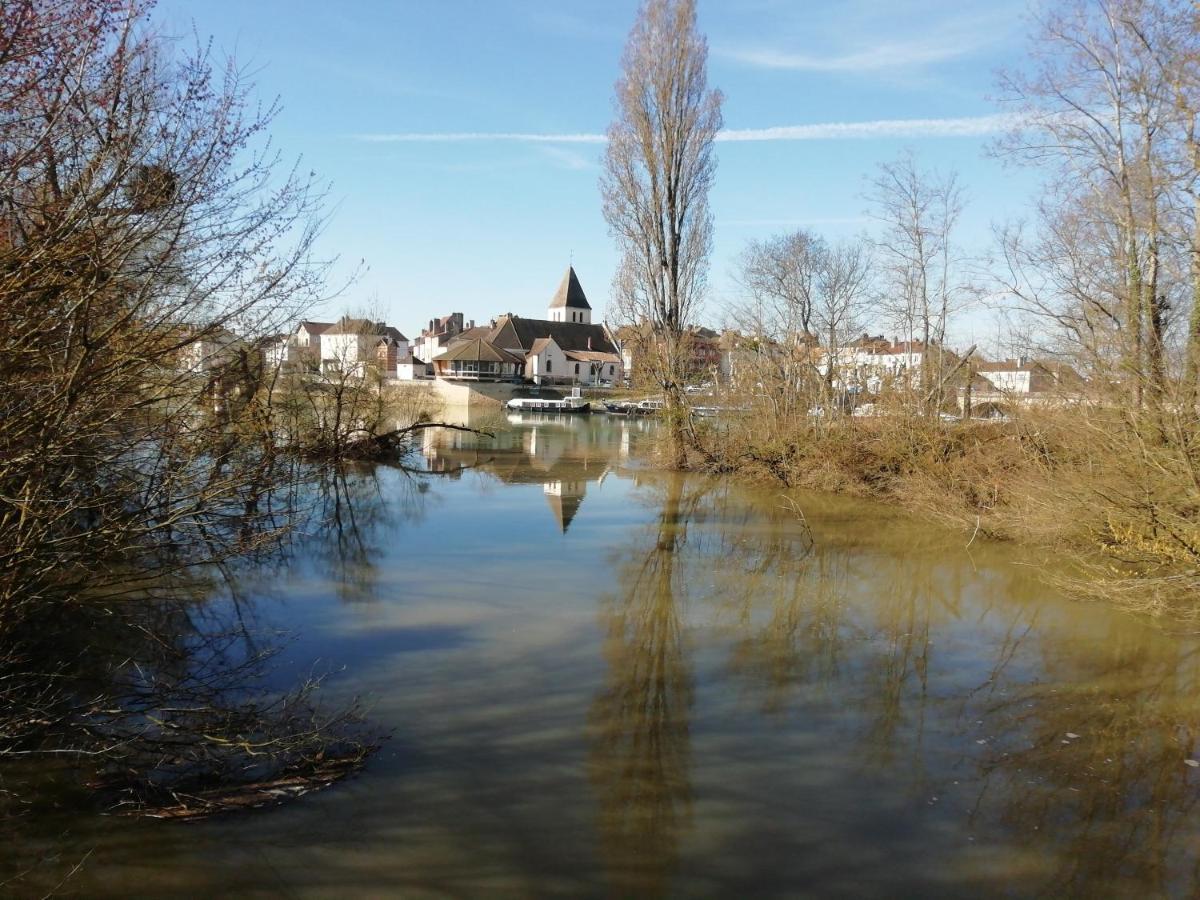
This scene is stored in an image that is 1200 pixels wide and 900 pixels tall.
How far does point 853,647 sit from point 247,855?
5911 millimetres

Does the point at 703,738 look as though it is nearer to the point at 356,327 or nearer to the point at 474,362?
the point at 356,327

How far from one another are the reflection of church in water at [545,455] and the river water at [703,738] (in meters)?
4.84

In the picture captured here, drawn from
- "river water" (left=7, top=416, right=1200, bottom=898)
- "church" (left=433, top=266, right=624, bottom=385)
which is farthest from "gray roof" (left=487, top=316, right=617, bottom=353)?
"river water" (left=7, top=416, right=1200, bottom=898)

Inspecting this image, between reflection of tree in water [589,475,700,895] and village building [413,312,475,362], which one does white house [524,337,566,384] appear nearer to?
village building [413,312,475,362]

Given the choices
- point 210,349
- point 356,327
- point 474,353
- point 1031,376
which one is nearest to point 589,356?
point 474,353

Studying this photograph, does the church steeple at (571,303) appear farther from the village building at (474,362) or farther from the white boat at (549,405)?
the white boat at (549,405)

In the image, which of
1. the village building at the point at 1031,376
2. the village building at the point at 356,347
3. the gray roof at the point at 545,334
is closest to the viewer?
→ the village building at the point at 1031,376

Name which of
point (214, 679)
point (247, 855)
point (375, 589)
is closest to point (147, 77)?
point (214, 679)

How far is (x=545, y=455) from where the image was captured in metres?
26.6

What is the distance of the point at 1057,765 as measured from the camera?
238 inches

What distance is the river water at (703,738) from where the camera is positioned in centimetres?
461

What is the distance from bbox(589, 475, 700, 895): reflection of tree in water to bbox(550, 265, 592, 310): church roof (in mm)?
78390

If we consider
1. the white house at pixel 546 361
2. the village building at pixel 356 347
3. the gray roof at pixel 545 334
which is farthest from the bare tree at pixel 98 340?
the gray roof at pixel 545 334

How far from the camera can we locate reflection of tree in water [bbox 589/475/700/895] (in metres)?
4.80
